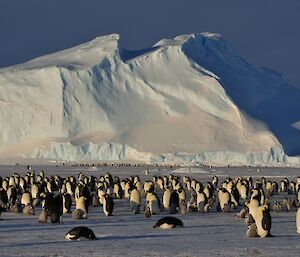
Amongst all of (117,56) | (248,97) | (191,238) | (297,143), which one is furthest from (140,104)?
(191,238)

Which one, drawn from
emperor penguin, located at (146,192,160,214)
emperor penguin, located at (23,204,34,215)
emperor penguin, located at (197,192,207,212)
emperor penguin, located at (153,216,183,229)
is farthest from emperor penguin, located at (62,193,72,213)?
emperor penguin, located at (153,216,183,229)

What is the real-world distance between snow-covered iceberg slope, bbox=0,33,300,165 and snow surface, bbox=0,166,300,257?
59.0m

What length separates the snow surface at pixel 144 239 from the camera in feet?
31.4

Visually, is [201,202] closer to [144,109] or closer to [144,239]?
[144,239]

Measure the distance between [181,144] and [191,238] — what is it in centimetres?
6626

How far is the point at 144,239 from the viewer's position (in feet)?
36.4

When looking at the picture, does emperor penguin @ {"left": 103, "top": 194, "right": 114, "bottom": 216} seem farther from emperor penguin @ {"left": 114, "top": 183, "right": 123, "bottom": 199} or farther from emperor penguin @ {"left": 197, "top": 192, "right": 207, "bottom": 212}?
emperor penguin @ {"left": 114, "top": 183, "right": 123, "bottom": 199}

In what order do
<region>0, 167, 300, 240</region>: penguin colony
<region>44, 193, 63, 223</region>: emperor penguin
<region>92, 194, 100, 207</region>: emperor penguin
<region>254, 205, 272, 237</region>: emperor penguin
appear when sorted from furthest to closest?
<region>92, 194, 100, 207</region>: emperor penguin < <region>44, 193, 63, 223</region>: emperor penguin < <region>0, 167, 300, 240</region>: penguin colony < <region>254, 205, 272, 237</region>: emperor penguin

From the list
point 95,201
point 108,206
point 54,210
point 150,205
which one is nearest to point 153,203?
point 150,205

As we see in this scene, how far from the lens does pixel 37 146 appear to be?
75.3 m

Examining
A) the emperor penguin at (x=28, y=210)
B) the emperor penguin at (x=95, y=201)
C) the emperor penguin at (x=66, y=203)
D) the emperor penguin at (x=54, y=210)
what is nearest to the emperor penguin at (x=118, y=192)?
the emperor penguin at (x=95, y=201)

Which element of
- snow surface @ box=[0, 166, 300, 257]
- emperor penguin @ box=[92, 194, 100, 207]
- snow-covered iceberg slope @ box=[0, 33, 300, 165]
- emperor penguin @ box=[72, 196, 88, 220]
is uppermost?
snow-covered iceberg slope @ box=[0, 33, 300, 165]

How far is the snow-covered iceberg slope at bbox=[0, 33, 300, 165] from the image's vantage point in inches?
2933

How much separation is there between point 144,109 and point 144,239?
6931 centimetres
